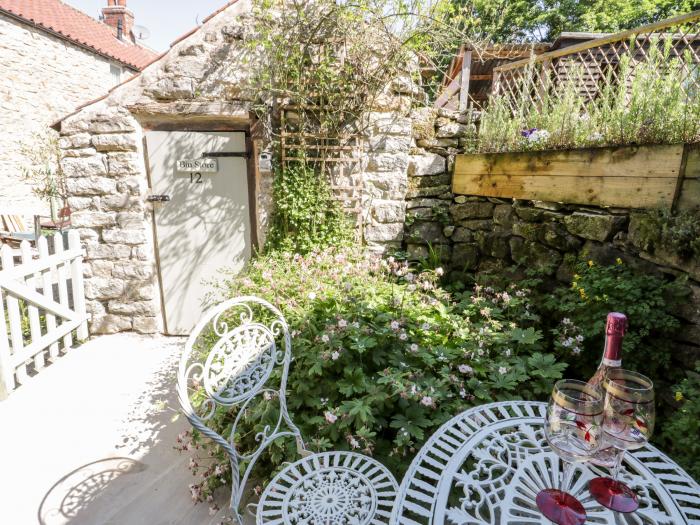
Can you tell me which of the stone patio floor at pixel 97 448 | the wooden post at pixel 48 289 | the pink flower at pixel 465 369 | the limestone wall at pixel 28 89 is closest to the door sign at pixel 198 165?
the wooden post at pixel 48 289

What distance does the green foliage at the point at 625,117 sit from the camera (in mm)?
2314

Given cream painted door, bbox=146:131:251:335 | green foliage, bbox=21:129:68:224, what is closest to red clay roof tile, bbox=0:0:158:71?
green foliage, bbox=21:129:68:224

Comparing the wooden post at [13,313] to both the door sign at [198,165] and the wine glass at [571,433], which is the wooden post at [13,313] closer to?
the door sign at [198,165]

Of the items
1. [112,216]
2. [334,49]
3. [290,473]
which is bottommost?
[290,473]

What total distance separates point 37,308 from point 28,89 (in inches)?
322

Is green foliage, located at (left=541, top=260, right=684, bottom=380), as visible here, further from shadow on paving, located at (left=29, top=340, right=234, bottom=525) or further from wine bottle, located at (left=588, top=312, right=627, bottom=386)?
shadow on paving, located at (left=29, top=340, right=234, bottom=525)

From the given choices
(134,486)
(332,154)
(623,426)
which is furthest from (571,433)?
(332,154)

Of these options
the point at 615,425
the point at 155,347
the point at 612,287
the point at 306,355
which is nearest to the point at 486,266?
the point at 612,287

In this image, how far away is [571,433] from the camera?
3.37 feet

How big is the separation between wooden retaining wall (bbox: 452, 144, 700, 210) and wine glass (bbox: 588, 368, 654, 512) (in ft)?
5.52

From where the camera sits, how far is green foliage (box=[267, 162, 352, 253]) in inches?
148

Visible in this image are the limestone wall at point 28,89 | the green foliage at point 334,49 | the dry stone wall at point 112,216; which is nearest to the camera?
the green foliage at point 334,49

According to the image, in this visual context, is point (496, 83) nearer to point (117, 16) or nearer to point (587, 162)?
point (587, 162)

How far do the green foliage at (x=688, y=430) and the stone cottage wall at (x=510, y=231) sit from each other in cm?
31
